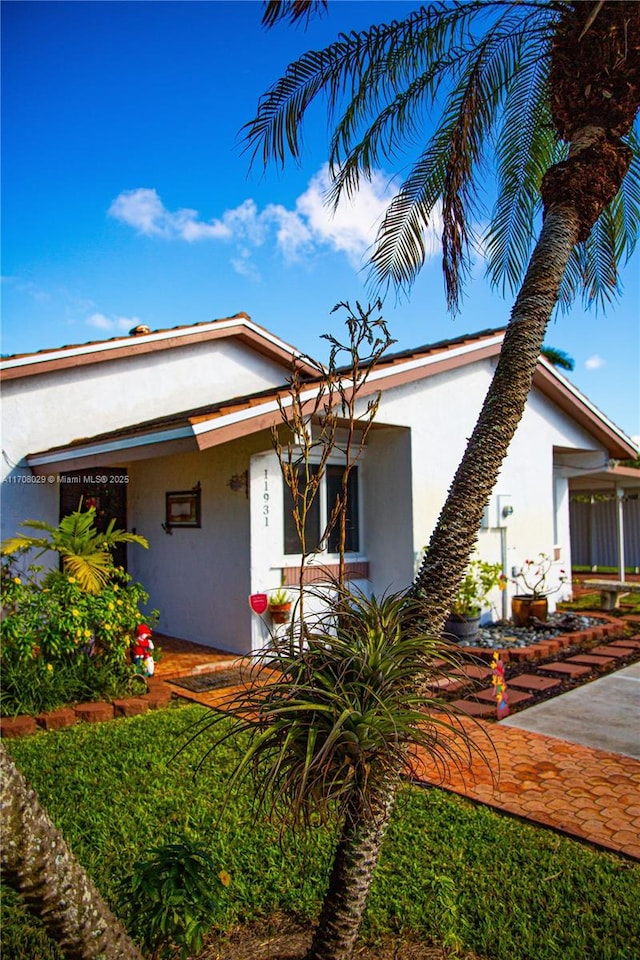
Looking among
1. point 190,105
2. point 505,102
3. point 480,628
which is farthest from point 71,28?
point 480,628

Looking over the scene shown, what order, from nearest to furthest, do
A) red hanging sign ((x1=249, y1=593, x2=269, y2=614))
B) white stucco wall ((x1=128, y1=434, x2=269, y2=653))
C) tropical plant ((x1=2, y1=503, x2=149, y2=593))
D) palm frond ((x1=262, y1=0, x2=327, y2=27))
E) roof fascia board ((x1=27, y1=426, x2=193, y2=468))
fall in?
palm frond ((x1=262, y1=0, x2=327, y2=27))
tropical plant ((x1=2, y1=503, x2=149, y2=593))
roof fascia board ((x1=27, y1=426, x2=193, y2=468))
red hanging sign ((x1=249, y1=593, x2=269, y2=614))
white stucco wall ((x1=128, y1=434, x2=269, y2=653))

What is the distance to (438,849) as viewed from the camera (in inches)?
162

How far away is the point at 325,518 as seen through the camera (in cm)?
1055

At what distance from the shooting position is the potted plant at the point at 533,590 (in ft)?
38.5

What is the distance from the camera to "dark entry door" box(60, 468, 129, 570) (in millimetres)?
11516

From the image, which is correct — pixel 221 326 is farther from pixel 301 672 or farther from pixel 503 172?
pixel 301 672

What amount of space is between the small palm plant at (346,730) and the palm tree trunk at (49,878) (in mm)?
643

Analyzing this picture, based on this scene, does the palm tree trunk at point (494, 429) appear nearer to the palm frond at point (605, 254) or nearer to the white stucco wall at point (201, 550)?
the palm frond at point (605, 254)

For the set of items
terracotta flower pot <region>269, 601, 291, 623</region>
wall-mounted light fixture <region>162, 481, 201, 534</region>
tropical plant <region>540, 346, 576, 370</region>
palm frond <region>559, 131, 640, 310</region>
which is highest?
tropical plant <region>540, 346, 576, 370</region>

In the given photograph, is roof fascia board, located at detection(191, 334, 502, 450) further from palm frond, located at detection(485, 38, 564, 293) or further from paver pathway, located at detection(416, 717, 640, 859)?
paver pathway, located at detection(416, 717, 640, 859)

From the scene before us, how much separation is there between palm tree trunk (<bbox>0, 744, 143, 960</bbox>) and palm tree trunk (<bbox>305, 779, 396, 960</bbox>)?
0.99 metres

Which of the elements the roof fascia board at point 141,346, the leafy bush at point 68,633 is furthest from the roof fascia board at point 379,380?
the leafy bush at point 68,633

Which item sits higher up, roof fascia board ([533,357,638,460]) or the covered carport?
roof fascia board ([533,357,638,460])

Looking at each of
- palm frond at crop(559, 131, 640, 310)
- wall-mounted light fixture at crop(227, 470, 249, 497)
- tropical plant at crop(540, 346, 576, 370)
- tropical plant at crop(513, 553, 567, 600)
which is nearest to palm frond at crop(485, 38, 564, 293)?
palm frond at crop(559, 131, 640, 310)
